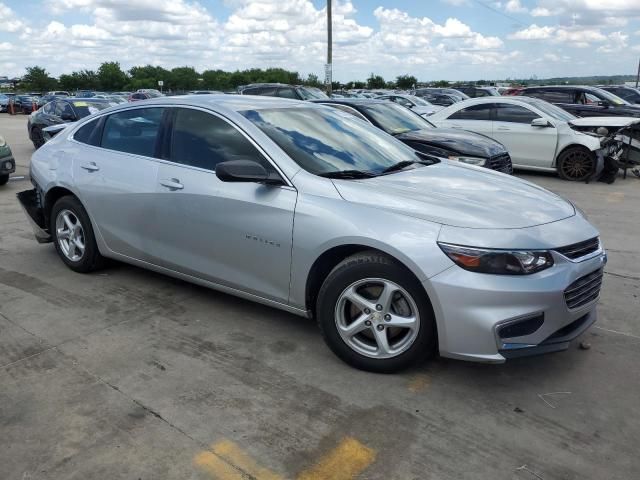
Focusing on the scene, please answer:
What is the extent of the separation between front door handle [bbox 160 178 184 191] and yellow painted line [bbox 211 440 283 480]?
77.8 inches

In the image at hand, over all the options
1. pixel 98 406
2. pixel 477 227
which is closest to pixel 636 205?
pixel 477 227

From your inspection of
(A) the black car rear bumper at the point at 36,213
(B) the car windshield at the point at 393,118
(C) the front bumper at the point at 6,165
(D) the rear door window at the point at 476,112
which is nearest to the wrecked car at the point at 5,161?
(C) the front bumper at the point at 6,165

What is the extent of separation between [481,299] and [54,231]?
404 centimetres

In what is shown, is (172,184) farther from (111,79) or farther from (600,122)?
(111,79)

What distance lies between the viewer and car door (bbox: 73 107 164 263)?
14.3 ft

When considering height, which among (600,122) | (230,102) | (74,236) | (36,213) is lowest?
(74,236)

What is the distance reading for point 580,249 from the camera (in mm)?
3232

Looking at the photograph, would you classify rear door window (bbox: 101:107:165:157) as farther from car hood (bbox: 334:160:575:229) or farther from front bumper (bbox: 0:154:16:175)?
front bumper (bbox: 0:154:16:175)

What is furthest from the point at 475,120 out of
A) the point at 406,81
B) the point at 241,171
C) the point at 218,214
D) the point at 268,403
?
the point at 406,81

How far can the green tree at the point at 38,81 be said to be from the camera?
73.7 metres

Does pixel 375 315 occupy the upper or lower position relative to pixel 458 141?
lower

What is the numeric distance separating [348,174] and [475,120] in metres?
8.74

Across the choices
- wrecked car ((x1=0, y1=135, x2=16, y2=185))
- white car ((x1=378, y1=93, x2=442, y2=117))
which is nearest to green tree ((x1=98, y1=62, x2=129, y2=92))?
white car ((x1=378, y1=93, x2=442, y2=117))

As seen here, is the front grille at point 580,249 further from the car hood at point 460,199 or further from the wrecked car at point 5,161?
the wrecked car at point 5,161
